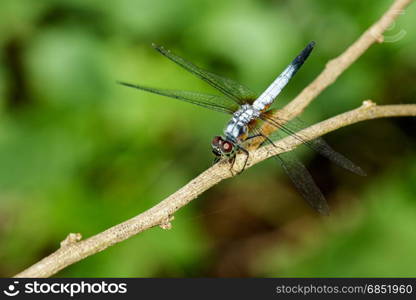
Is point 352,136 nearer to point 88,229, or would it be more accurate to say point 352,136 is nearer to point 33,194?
point 88,229

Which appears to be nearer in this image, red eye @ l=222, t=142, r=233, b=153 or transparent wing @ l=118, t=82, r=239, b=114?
red eye @ l=222, t=142, r=233, b=153

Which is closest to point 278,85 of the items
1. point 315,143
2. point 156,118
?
point 315,143

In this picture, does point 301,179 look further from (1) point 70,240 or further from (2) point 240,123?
(1) point 70,240

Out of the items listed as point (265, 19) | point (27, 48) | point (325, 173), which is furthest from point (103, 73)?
point (325, 173)

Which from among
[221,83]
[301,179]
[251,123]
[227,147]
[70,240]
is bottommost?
[70,240]

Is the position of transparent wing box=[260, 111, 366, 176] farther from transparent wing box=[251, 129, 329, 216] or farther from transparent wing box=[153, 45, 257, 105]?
transparent wing box=[153, 45, 257, 105]

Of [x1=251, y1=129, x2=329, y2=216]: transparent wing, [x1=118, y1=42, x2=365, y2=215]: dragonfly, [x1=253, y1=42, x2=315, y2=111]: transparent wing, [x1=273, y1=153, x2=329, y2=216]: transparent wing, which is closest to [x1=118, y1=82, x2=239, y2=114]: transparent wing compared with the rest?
[x1=118, y1=42, x2=365, y2=215]: dragonfly

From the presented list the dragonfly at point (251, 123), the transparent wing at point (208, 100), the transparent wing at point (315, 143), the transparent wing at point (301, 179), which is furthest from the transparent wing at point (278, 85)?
the transparent wing at point (301, 179)
